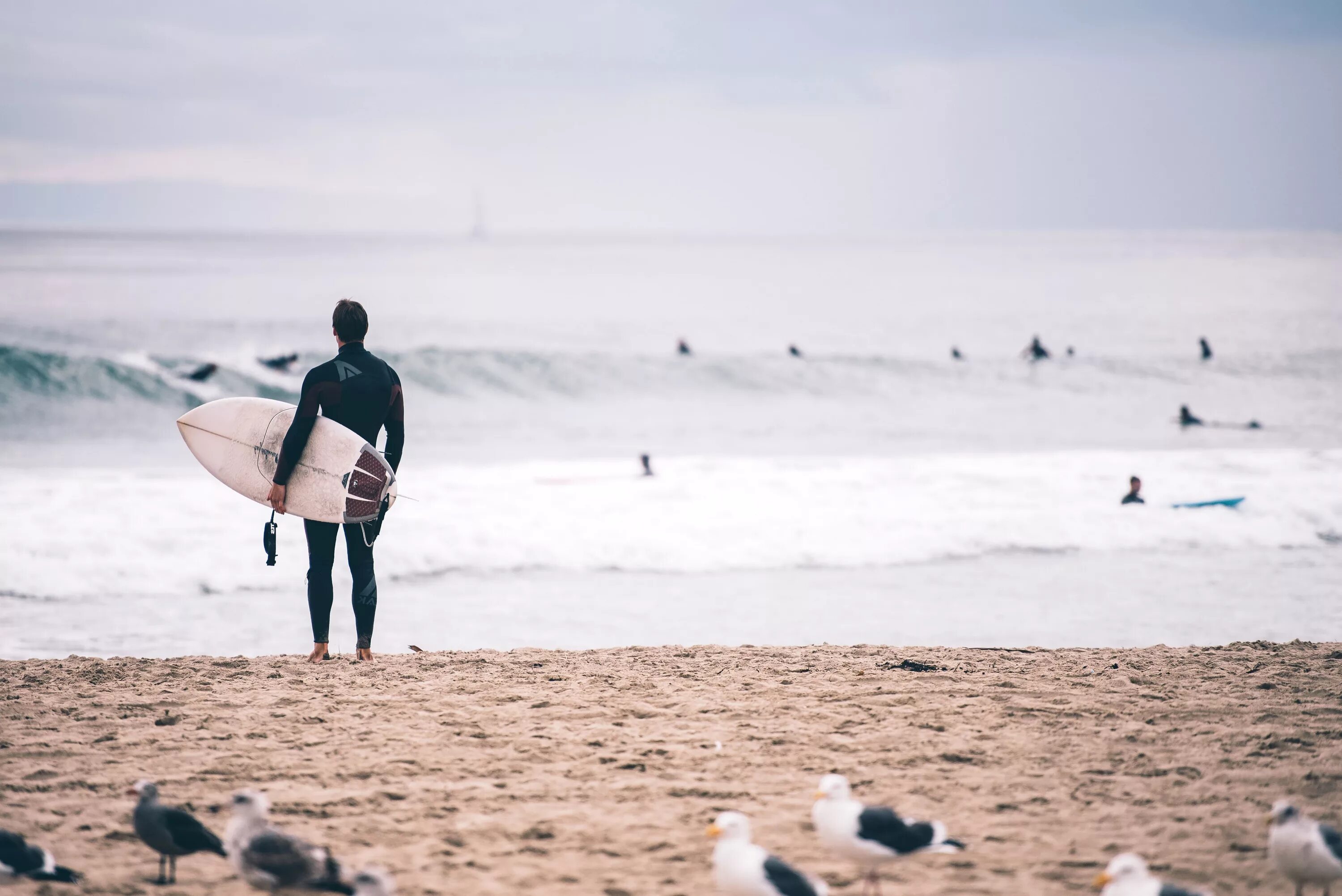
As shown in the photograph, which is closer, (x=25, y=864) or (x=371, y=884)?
(x=371, y=884)

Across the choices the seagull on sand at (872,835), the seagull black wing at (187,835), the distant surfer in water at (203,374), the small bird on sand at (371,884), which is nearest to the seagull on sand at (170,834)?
the seagull black wing at (187,835)

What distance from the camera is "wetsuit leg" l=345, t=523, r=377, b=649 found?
5148 mm

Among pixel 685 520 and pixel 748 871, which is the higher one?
pixel 685 520

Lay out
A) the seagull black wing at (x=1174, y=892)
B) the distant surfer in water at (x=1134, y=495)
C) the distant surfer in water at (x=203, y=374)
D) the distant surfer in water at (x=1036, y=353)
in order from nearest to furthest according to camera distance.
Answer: the seagull black wing at (x=1174, y=892) → the distant surfer in water at (x=1134, y=495) → the distant surfer in water at (x=203, y=374) → the distant surfer in water at (x=1036, y=353)

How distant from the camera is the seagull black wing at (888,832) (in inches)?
115

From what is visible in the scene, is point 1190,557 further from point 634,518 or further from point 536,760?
point 536,760

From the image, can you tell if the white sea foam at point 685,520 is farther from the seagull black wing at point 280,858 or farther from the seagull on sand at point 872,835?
the seagull on sand at point 872,835

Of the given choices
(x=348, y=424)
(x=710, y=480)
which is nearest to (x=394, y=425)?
(x=348, y=424)

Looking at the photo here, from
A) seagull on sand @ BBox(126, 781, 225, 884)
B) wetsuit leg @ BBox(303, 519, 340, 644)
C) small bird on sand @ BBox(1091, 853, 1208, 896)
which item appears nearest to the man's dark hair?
wetsuit leg @ BBox(303, 519, 340, 644)

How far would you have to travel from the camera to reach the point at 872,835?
2.91m

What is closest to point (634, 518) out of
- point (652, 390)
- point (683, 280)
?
point (652, 390)

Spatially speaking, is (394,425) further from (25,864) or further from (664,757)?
(25,864)

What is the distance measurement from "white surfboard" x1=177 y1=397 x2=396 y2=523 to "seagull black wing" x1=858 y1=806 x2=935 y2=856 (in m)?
3.00

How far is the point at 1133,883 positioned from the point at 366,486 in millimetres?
3708
